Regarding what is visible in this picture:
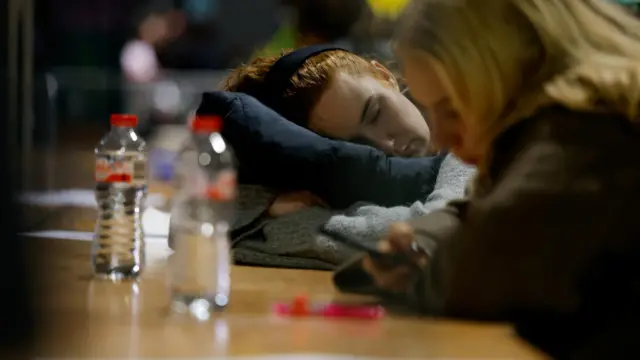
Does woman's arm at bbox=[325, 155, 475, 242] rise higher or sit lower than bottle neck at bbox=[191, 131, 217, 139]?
lower

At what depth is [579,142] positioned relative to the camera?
0.93 m

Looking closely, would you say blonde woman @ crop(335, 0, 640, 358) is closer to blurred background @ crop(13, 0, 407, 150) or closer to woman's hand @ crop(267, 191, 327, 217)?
woman's hand @ crop(267, 191, 327, 217)

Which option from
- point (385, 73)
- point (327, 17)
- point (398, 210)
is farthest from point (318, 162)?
point (327, 17)

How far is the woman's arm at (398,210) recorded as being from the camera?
1.38 metres

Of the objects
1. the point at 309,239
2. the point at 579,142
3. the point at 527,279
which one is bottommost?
the point at 309,239

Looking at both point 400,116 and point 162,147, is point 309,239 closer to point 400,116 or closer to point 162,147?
point 400,116

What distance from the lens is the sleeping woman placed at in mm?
1462

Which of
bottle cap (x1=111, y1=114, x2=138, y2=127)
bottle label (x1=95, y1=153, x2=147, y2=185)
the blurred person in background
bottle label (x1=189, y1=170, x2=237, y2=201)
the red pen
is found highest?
the blurred person in background

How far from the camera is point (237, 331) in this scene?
0.96 metres

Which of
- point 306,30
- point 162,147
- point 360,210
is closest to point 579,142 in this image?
point 360,210

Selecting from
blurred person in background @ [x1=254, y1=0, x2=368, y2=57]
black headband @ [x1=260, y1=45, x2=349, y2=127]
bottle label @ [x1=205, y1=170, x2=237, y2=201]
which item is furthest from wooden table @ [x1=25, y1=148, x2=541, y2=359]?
blurred person in background @ [x1=254, y1=0, x2=368, y2=57]

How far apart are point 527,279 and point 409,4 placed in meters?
0.38

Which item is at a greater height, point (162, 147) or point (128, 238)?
point (128, 238)

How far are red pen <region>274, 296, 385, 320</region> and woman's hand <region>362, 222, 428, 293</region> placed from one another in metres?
0.07
